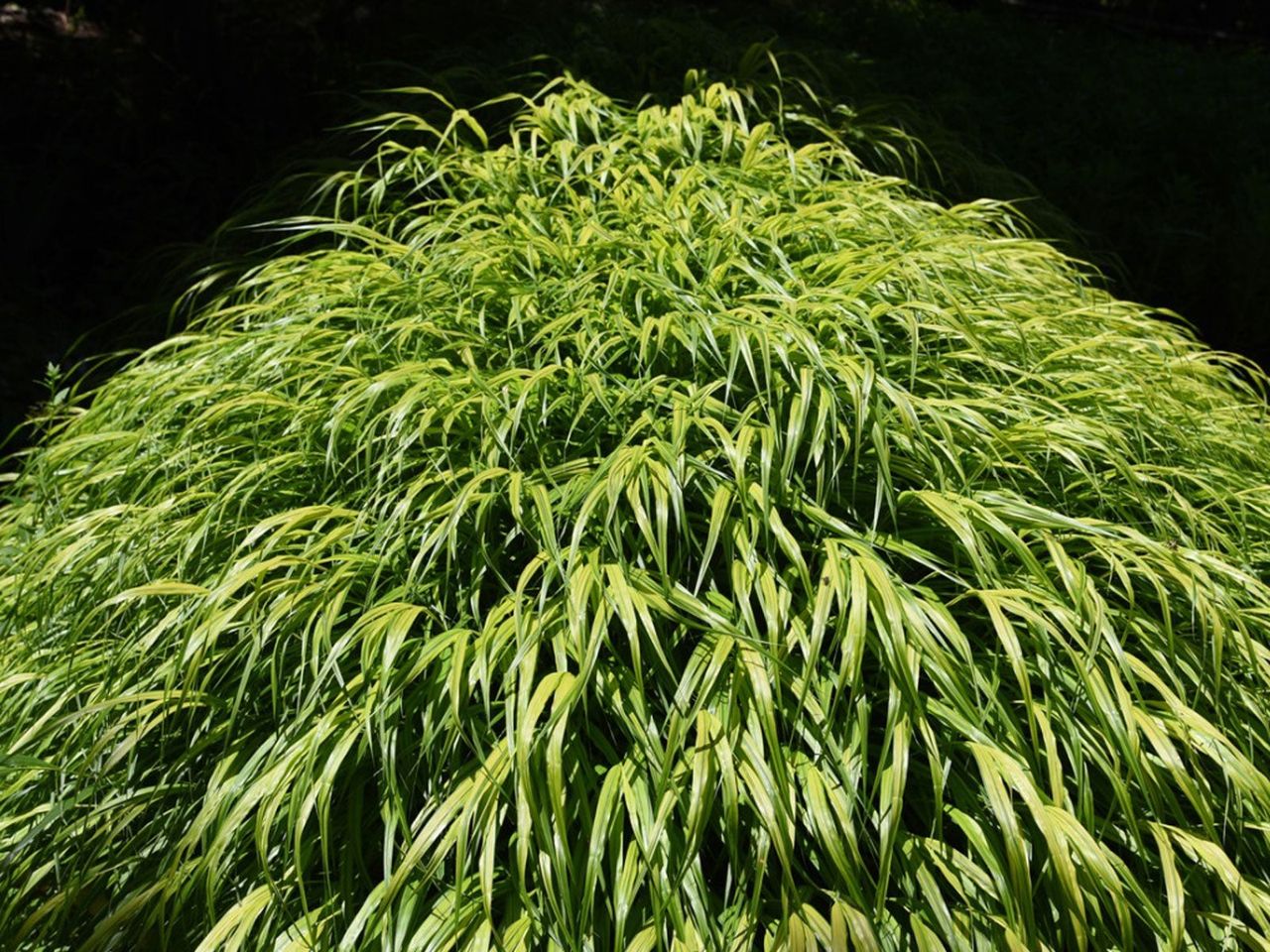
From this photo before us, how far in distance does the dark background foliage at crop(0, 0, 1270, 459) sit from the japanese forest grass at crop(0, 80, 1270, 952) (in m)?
1.45

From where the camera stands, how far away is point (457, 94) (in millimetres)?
3947

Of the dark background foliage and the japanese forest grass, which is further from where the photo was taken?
the dark background foliage

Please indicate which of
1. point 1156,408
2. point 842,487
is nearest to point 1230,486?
point 1156,408

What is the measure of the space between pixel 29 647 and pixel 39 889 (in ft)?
1.36

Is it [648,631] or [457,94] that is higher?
[648,631]

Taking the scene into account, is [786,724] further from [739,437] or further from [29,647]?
[29,647]

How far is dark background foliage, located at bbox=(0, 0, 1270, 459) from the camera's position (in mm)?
4016

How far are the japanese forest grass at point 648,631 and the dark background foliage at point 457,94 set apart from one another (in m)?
1.45

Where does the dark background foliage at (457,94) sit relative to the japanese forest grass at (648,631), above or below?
below

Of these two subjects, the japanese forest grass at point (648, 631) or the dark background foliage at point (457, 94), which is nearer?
the japanese forest grass at point (648, 631)

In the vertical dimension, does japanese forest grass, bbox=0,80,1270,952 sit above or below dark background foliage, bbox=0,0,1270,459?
above

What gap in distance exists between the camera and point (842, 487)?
197 cm

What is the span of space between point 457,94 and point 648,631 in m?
2.87

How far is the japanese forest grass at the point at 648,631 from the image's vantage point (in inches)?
59.7
